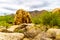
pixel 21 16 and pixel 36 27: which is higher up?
pixel 36 27

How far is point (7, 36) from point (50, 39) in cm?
300

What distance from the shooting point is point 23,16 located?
118ft

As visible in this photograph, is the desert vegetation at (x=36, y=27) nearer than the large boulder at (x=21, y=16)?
Yes

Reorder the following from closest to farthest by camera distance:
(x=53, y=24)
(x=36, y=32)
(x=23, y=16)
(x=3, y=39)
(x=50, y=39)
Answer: (x=3, y=39), (x=50, y=39), (x=36, y=32), (x=53, y=24), (x=23, y=16)

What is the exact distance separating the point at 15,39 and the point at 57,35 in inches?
129

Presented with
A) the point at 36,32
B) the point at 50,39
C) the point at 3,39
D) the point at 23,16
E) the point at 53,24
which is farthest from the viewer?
the point at 23,16

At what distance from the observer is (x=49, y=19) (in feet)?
86.2

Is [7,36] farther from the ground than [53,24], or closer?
farther from the ground

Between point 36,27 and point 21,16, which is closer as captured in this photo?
point 36,27

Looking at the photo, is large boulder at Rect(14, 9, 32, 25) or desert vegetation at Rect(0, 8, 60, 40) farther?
large boulder at Rect(14, 9, 32, 25)

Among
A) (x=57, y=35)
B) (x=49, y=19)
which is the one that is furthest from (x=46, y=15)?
(x=57, y=35)

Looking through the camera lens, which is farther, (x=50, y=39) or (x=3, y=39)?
(x=50, y=39)

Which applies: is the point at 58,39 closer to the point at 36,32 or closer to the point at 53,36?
the point at 53,36

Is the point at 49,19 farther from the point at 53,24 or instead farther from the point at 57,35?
the point at 57,35
